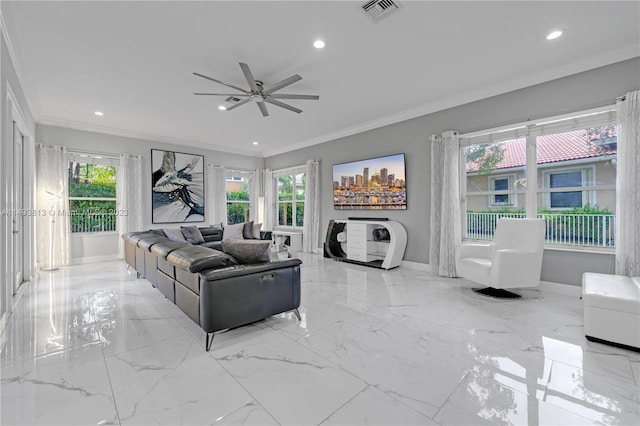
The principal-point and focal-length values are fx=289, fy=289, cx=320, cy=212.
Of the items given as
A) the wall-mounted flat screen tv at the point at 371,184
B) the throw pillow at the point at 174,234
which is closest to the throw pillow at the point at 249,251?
the throw pillow at the point at 174,234

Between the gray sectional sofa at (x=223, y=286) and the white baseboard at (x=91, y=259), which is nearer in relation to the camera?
the gray sectional sofa at (x=223, y=286)

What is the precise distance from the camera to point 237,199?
26.6 feet

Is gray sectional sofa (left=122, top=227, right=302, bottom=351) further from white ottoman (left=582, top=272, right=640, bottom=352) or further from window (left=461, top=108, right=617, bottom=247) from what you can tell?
window (left=461, top=108, right=617, bottom=247)

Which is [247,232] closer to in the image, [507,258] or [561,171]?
[507,258]

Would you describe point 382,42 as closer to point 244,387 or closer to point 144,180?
point 244,387

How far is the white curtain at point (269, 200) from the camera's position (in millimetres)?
8227

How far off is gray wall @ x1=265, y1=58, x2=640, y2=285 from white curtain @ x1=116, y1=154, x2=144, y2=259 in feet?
12.2

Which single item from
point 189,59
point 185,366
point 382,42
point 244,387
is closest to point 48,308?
point 185,366

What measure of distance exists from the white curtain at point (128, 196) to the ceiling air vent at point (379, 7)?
226 inches

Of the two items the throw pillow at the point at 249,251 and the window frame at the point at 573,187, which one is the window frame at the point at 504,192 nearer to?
the window frame at the point at 573,187

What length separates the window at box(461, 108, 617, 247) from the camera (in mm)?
3395

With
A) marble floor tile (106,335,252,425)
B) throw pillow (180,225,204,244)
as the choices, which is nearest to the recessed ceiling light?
marble floor tile (106,335,252,425)

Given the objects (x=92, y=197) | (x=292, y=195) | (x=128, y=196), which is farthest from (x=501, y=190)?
(x=92, y=197)

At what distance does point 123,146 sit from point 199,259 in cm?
531
